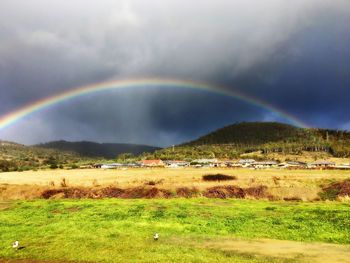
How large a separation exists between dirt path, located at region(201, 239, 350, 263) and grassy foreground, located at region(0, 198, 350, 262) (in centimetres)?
63

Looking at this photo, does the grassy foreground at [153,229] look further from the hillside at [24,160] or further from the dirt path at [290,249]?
the hillside at [24,160]

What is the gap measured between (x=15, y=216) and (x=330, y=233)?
21.8 metres

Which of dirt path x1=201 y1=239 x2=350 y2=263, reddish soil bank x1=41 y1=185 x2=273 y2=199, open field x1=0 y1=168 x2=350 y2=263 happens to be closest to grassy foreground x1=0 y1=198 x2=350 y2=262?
open field x1=0 y1=168 x2=350 y2=263

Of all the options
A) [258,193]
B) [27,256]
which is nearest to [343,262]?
[27,256]

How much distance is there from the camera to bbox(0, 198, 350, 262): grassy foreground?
10.5 metres

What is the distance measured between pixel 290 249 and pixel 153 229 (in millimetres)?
7444

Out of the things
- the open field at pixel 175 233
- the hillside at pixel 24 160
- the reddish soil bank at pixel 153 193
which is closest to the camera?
the open field at pixel 175 233

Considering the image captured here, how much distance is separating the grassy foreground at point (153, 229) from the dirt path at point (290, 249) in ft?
2.06

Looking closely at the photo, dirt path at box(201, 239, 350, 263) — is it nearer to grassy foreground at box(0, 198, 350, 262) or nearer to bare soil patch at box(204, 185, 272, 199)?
grassy foreground at box(0, 198, 350, 262)

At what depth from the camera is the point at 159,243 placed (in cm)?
1187

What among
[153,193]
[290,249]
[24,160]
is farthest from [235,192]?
[24,160]

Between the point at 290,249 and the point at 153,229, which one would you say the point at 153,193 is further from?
the point at 290,249

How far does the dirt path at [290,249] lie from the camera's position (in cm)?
981

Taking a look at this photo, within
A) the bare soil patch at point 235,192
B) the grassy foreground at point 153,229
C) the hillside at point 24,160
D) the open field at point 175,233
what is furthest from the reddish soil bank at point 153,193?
the hillside at point 24,160
